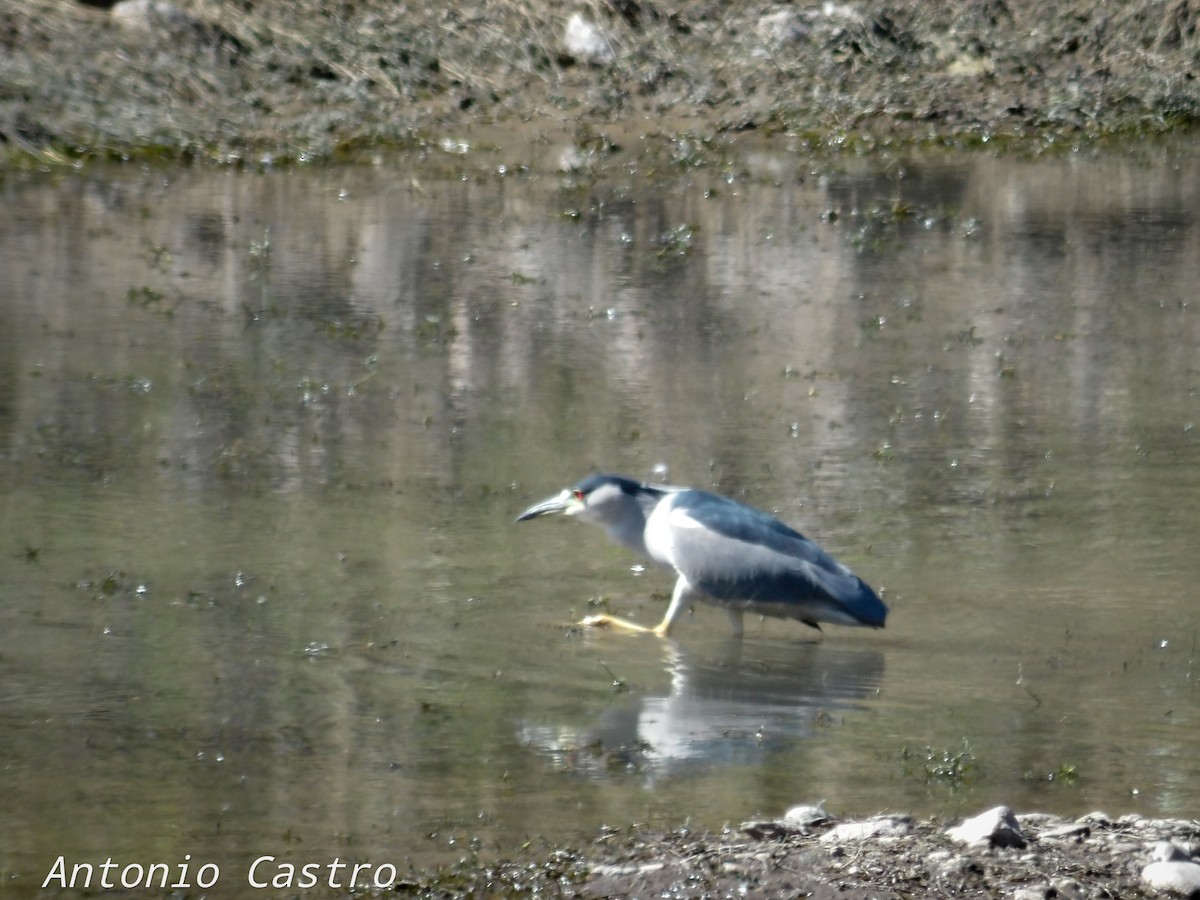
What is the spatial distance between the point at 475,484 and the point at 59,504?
210cm

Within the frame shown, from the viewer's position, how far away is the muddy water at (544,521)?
6523mm

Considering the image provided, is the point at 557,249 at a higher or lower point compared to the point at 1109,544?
higher

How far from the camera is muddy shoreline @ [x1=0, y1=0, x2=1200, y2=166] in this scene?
21.5 m

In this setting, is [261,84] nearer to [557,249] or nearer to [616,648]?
[557,249]

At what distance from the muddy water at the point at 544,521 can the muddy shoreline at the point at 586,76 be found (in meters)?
3.08

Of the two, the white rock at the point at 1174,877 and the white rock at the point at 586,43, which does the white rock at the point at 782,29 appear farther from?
the white rock at the point at 1174,877

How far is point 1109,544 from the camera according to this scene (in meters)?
9.40

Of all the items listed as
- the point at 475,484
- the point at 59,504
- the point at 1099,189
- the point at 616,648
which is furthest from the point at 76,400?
the point at 1099,189

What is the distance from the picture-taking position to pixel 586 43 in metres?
23.5

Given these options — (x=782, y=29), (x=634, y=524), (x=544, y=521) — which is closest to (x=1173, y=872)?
(x=634, y=524)

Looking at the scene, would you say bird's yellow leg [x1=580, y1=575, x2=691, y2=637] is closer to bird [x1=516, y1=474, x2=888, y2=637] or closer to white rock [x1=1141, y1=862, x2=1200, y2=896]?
bird [x1=516, y1=474, x2=888, y2=637]

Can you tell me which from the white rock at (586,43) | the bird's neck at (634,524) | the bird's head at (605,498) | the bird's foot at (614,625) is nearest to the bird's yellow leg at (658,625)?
the bird's foot at (614,625)

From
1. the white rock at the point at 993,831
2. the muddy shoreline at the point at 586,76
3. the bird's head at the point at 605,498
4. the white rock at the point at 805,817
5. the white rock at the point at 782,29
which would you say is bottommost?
the white rock at the point at 805,817

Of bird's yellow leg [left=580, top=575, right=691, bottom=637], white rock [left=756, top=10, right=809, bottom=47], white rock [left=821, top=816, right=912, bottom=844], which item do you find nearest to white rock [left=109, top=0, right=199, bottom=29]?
white rock [left=756, top=10, right=809, bottom=47]
